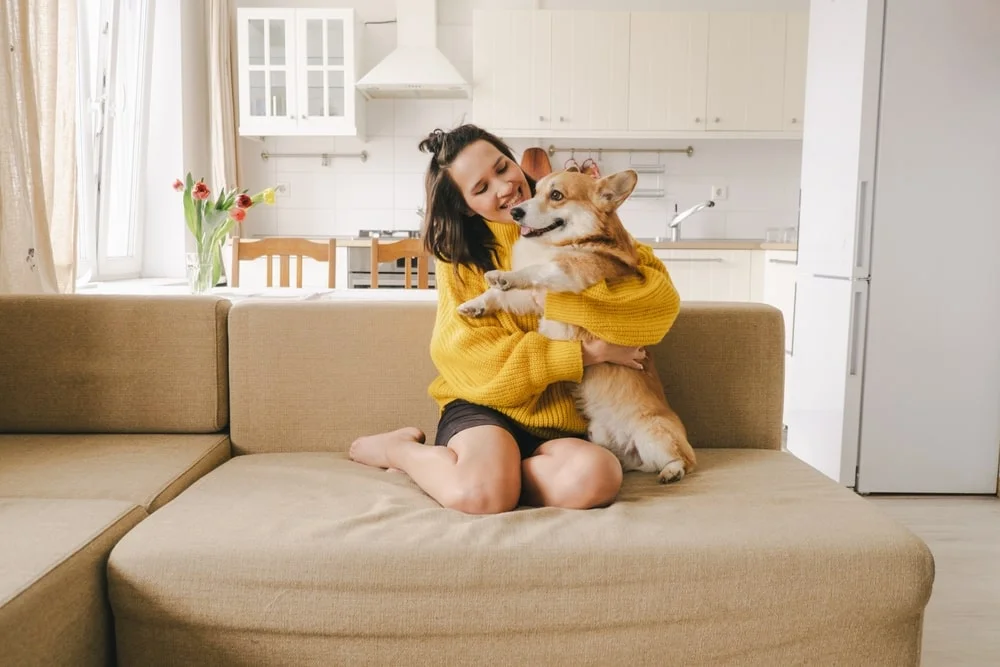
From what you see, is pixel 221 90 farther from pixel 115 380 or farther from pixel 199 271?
pixel 115 380

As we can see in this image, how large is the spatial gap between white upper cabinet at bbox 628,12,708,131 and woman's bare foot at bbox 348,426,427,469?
11.2 feet

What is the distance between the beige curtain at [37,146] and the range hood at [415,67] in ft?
6.72

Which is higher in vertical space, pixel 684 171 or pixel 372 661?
pixel 684 171

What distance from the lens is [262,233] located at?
4.92 meters

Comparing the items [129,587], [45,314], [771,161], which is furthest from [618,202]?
[771,161]

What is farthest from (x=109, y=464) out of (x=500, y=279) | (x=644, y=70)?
(x=644, y=70)

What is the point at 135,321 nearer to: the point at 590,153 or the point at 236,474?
the point at 236,474

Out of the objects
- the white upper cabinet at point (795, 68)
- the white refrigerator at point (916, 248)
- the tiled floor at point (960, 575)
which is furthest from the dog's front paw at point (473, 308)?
the white upper cabinet at point (795, 68)

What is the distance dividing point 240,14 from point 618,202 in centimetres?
378

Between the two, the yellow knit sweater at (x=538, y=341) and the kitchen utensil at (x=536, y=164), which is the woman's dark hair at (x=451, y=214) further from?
the kitchen utensil at (x=536, y=164)

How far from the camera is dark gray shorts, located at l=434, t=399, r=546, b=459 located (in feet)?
4.67

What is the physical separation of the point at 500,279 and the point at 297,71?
356cm

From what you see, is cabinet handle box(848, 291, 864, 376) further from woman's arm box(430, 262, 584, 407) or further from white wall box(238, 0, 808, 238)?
white wall box(238, 0, 808, 238)

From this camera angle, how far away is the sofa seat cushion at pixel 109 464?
4.40 ft
